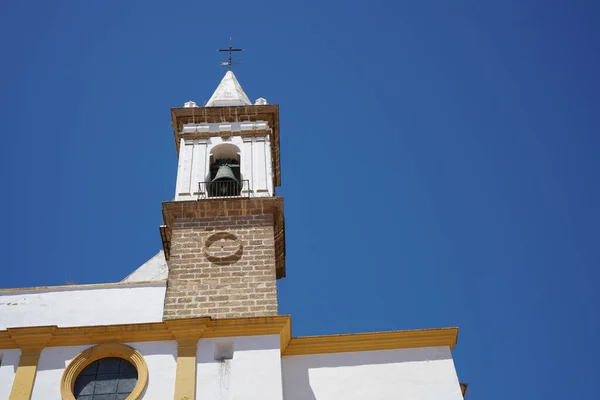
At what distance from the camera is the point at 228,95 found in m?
22.4

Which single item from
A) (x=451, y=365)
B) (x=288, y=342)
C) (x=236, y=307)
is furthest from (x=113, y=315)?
(x=451, y=365)

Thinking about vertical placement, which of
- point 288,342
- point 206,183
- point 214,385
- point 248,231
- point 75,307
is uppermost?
point 206,183

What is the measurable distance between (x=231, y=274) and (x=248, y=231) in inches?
51.8

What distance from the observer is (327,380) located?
1523 cm

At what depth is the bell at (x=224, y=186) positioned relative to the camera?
1911 cm

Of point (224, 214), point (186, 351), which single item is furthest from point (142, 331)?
point (224, 214)

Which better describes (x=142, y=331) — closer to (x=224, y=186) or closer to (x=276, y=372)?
(x=276, y=372)

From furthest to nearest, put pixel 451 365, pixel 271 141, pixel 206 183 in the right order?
pixel 271 141
pixel 206 183
pixel 451 365

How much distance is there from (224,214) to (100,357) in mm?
4306

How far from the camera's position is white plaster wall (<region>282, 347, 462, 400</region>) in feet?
Answer: 49.2

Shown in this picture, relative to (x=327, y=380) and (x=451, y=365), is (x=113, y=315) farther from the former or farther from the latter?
(x=451, y=365)

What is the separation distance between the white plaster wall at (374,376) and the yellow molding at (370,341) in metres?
0.10

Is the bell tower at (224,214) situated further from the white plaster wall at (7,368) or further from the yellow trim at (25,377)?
the white plaster wall at (7,368)

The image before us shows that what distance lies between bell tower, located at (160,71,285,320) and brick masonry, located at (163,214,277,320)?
20mm
